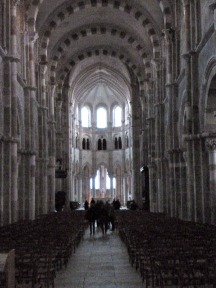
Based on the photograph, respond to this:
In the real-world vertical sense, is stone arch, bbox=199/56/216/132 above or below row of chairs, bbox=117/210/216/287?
above

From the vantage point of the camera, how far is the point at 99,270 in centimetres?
1481

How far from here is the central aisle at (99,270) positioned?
1248cm

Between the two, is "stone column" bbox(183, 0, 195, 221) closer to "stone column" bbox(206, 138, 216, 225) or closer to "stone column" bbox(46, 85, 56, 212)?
"stone column" bbox(206, 138, 216, 225)

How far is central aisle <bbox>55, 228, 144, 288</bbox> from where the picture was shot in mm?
12481

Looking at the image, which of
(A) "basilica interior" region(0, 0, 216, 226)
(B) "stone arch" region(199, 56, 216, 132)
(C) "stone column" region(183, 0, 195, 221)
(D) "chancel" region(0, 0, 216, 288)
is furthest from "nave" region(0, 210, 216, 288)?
(B) "stone arch" region(199, 56, 216, 132)

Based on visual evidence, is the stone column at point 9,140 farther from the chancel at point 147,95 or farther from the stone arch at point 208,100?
the stone arch at point 208,100

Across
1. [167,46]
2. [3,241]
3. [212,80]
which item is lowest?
[3,241]

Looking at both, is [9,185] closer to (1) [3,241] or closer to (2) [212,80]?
(2) [212,80]

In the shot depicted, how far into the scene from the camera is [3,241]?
12898mm

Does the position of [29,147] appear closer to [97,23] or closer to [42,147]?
[42,147]

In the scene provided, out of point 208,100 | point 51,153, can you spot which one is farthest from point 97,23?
point 208,100

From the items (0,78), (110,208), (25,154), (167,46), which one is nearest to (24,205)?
(25,154)

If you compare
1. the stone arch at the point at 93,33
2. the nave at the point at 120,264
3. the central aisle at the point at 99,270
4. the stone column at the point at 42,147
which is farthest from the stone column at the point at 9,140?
the stone arch at the point at 93,33

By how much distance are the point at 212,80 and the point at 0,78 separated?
1080 centimetres
